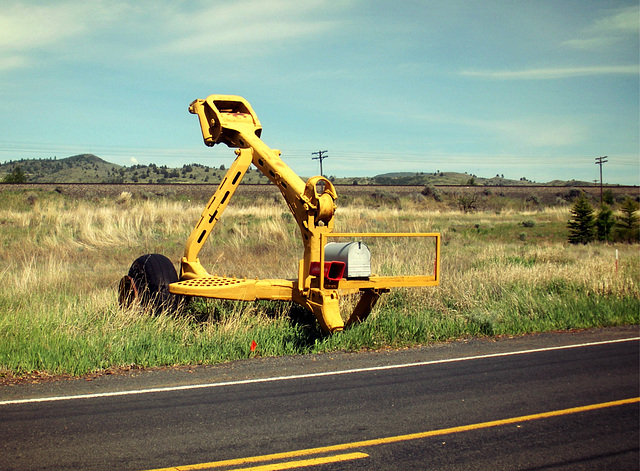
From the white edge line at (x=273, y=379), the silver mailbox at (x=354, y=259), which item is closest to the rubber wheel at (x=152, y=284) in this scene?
the white edge line at (x=273, y=379)

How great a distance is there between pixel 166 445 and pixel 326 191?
4322 millimetres

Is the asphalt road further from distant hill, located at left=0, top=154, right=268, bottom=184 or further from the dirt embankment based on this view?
distant hill, located at left=0, top=154, right=268, bottom=184

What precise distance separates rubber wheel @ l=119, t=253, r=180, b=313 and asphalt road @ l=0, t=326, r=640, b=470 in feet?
7.01

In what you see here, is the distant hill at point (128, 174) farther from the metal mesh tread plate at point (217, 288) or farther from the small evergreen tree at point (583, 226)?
the metal mesh tread plate at point (217, 288)

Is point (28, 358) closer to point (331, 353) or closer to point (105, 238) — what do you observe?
point (331, 353)

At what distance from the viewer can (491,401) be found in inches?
256

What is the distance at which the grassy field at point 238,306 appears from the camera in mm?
8266

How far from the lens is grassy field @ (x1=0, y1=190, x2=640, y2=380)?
325 inches

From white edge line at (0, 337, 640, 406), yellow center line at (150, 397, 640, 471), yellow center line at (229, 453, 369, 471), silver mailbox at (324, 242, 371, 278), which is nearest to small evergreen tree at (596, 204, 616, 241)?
white edge line at (0, 337, 640, 406)

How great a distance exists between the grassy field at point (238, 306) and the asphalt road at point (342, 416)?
0.86m

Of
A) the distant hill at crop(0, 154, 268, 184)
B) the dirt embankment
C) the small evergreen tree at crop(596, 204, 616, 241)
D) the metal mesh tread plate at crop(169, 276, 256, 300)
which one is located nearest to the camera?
the metal mesh tread plate at crop(169, 276, 256, 300)

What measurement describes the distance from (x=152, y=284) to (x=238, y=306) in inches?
63.1

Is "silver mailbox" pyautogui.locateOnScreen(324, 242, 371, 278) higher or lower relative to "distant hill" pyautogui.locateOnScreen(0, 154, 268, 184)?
lower

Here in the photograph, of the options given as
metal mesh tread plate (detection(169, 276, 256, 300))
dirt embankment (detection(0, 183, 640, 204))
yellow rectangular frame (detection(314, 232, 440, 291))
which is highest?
dirt embankment (detection(0, 183, 640, 204))
